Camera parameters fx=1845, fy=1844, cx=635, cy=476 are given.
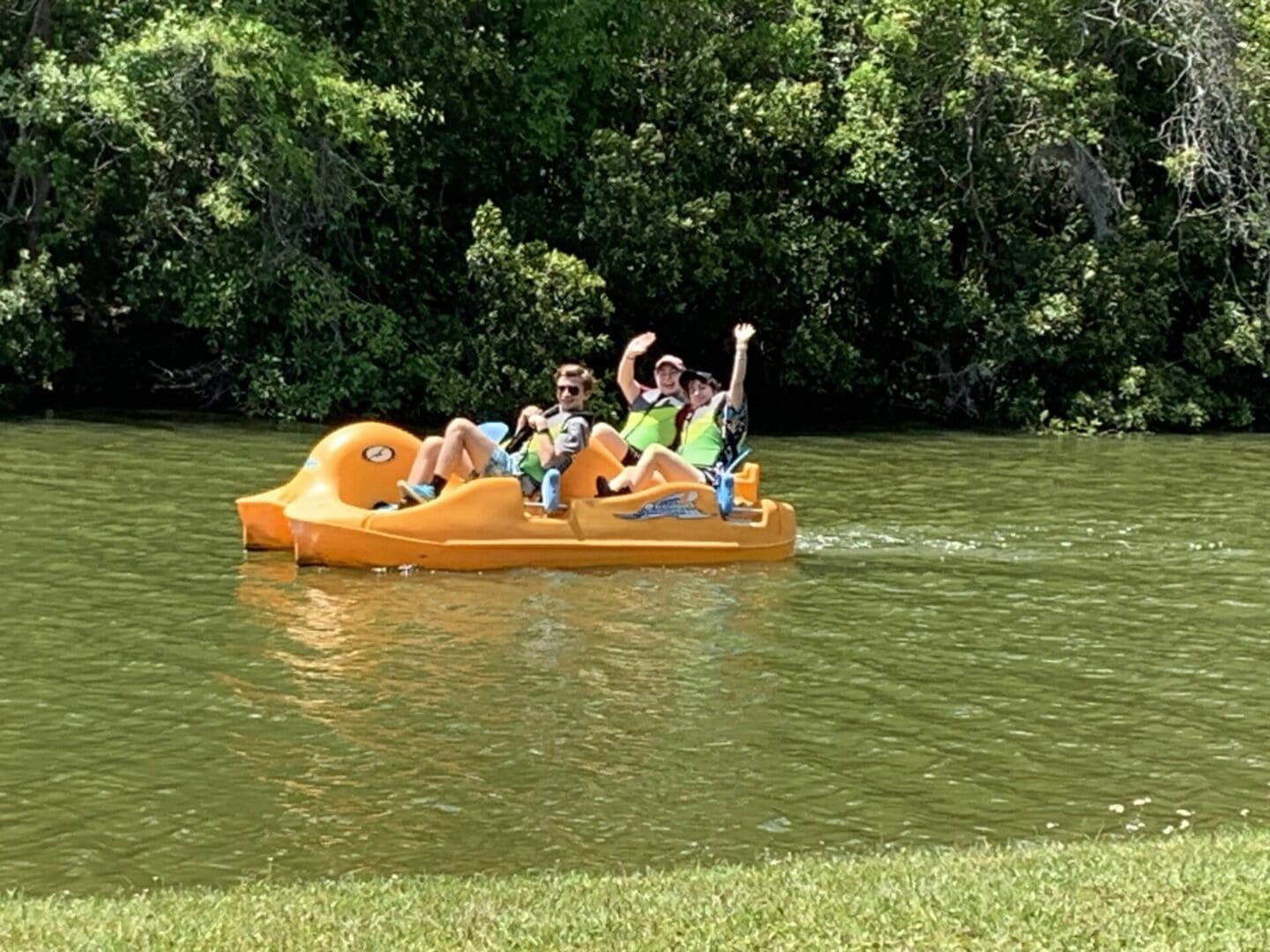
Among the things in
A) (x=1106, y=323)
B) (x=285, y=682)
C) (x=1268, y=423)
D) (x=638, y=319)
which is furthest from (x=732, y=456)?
(x=1268, y=423)

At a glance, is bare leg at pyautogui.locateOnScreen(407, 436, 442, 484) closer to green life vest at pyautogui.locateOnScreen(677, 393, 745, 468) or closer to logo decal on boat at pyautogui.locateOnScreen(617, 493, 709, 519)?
logo decal on boat at pyautogui.locateOnScreen(617, 493, 709, 519)

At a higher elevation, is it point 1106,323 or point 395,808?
point 1106,323

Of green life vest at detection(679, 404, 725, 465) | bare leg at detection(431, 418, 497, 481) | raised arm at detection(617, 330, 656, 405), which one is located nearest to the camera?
bare leg at detection(431, 418, 497, 481)

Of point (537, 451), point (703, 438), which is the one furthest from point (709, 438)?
point (537, 451)

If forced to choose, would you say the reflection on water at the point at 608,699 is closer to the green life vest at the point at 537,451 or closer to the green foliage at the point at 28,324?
the green life vest at the point at 537,451

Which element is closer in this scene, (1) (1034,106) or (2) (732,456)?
(2) (732,456)

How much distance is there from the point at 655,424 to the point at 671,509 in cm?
109

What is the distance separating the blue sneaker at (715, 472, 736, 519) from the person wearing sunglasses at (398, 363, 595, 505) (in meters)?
0.95

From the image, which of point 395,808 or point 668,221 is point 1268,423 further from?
point 395,808

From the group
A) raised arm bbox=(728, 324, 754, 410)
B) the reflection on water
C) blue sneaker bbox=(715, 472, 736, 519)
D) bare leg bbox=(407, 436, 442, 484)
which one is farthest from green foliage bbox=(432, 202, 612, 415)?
bare leg bbox=(407, 436, 442, 484)

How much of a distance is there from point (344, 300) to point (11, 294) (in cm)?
345

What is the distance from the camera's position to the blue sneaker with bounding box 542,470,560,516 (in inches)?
452

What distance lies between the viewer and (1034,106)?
22.2 meters

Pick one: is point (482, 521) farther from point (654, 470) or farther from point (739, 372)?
point (739, 372)
